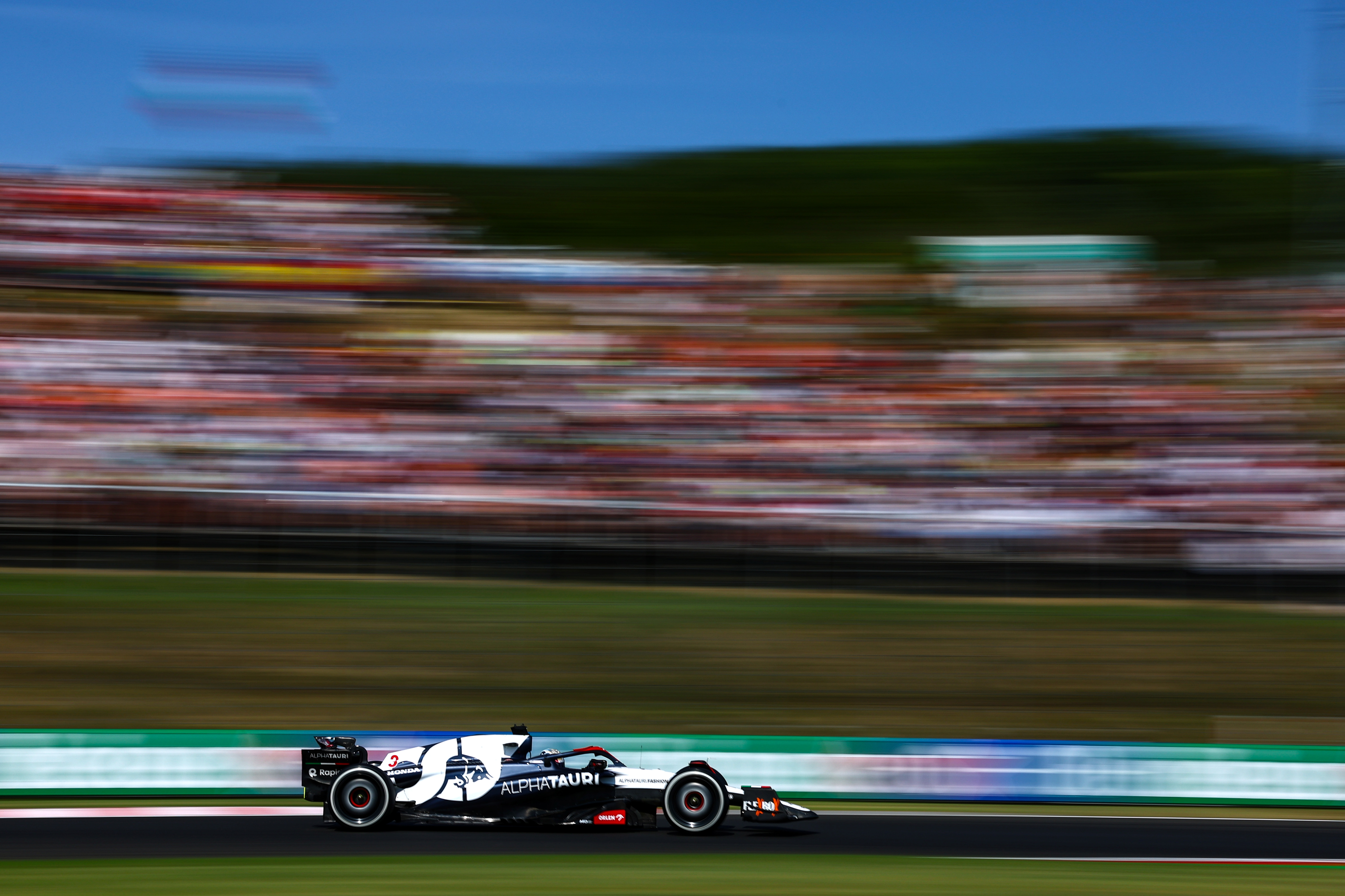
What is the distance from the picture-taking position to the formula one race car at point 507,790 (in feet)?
29.7

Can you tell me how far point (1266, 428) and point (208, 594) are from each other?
1417 cm

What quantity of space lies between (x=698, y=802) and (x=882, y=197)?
3380cm

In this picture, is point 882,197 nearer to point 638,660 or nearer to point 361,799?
point 638,660

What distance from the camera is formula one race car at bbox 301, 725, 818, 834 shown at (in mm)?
9039

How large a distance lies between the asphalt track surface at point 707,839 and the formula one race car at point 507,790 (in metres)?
0.16

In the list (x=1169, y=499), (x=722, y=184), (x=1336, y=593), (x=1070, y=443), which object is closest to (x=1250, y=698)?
(x=1336, y=593)

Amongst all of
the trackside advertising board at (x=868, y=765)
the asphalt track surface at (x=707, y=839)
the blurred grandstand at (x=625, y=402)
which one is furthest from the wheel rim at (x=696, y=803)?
the blurred grandstand at (x=625, y=402)

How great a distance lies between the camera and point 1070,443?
18469mm

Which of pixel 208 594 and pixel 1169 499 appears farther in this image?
pixel 1169 499

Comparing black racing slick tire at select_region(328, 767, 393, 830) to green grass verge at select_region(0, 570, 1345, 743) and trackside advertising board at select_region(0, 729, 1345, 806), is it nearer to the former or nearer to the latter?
trackside advertising board at select_region(0, 729, 1345, 806)

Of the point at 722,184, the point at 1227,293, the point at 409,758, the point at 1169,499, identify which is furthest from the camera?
the point at 722,184

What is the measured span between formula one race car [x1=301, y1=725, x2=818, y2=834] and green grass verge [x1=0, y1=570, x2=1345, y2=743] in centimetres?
411

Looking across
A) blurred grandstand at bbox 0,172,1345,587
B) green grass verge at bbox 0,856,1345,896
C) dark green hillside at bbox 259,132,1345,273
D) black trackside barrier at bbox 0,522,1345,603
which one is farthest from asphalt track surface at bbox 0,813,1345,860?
dark green hillside at bbox 259,132,1345,273

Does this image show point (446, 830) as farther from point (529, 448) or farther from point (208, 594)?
point (529, 448)
